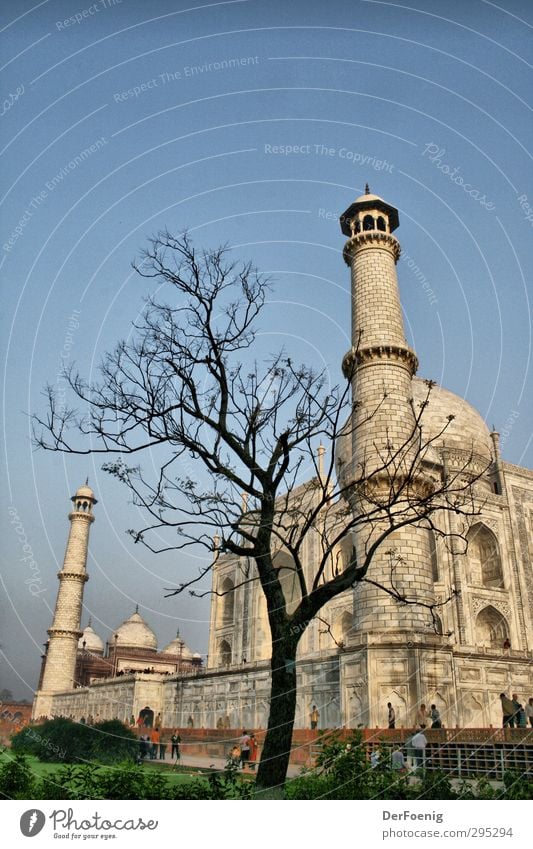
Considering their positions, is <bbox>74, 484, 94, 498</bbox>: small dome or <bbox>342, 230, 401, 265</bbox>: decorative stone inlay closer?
<bbox>342, 230, 401, 265</bbox>: decorative stone inlay

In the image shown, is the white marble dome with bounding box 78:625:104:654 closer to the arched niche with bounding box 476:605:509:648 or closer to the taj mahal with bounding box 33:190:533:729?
the taj mahal with bounding box 33:190:533:729

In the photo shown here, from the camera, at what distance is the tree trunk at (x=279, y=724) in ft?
23.3

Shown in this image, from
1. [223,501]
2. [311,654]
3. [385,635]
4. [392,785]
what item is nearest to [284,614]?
[223,501]

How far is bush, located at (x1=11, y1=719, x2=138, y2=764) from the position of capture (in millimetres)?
15336

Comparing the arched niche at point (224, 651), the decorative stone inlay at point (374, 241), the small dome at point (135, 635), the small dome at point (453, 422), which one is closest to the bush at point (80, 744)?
the decorative stone inlay at point (374, 241)

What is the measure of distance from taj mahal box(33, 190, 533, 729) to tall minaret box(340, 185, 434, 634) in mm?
47

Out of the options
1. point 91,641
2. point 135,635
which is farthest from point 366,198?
point 91,641

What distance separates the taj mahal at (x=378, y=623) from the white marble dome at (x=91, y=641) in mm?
5985

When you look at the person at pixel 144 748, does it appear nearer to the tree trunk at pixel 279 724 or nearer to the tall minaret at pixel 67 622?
the tree trunk at pixel 279 724

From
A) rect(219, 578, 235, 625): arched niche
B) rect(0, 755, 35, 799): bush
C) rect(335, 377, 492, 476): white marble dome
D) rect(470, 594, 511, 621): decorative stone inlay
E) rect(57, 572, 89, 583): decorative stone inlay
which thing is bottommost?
rect(0, 755, 35, 799): bush

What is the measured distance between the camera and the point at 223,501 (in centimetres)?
841

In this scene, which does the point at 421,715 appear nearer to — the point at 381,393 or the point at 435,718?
the point at 435,718

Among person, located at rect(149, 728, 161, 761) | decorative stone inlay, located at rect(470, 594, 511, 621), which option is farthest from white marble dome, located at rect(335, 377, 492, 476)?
person, located at rect(149, 728, 161, 761)

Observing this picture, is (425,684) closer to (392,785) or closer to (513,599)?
(392,785)
